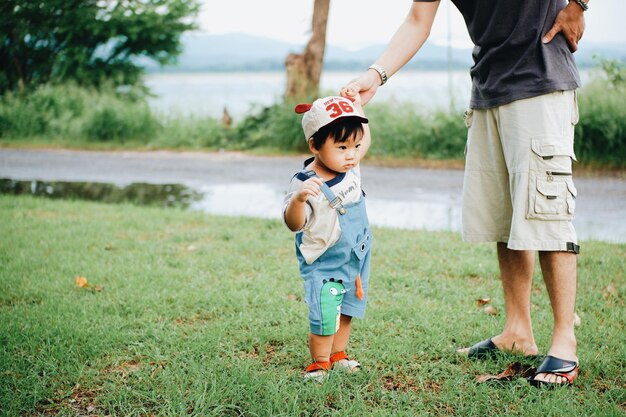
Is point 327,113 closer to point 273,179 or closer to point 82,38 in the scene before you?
point 273,179

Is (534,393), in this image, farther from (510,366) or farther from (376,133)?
(376,133)

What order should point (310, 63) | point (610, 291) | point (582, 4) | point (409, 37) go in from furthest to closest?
point (310, 63) → point (610, 291) → point (409, 37) → point (582, 4)

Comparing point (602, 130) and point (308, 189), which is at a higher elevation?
point (602, 130)

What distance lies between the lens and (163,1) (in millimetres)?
22047

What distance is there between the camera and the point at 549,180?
3.01 meters

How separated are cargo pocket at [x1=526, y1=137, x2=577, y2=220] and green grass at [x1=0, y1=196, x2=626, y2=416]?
81 cm

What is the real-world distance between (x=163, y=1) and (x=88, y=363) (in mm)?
20669

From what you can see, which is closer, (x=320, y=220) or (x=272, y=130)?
(x=320, y=220)

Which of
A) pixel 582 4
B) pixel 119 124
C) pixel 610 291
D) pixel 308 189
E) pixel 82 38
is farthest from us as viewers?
pixel 82 38

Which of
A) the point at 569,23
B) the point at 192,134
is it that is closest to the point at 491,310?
the point at 569,23

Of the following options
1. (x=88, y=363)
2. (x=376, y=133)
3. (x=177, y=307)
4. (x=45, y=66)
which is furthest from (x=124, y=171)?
(x=45, y=66)

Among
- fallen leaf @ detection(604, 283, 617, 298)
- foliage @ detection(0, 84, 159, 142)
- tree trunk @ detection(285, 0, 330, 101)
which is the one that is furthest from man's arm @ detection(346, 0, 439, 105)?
foliage @ detection(0, 84, 159, 142)

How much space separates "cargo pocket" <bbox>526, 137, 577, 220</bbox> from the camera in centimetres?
301

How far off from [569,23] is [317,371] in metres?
1.99
